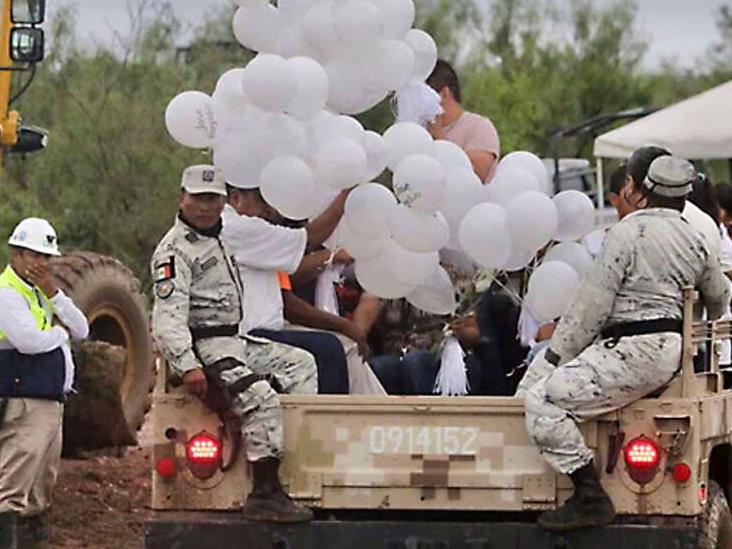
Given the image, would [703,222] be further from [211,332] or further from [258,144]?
[211,332]

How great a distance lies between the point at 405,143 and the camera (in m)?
9.32

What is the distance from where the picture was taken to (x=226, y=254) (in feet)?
29.5

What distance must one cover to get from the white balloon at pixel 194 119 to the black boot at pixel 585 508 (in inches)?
88.8

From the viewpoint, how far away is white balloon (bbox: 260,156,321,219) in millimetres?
8969

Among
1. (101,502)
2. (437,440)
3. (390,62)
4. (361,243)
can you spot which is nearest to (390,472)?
(437,440)

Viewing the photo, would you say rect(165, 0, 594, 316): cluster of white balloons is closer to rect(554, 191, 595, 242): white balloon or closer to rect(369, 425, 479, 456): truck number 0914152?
rect(554, 191, 595, 242): white balloon

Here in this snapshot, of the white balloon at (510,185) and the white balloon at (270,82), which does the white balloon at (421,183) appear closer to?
the white balloon at (510,185)

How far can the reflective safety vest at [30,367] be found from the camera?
1123cm

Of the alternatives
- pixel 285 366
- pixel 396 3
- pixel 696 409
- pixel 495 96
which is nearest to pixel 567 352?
pixel 696 409

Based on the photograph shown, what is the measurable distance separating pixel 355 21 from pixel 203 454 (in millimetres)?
2045

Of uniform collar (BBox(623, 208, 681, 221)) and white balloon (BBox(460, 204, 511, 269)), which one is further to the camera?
white balloon (BBox(460, 204, 511, 269))

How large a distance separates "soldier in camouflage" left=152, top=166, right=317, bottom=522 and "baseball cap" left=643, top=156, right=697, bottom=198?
167 cm

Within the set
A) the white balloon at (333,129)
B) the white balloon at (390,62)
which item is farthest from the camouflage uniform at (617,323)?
the white balloon at (390,62)

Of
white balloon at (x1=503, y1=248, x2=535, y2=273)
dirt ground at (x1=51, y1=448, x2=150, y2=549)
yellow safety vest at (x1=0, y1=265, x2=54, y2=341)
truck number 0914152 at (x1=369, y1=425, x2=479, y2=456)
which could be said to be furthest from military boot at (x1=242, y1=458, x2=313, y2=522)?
dirt ground at (x1=51, y1=448, x2=150, y2=549)
